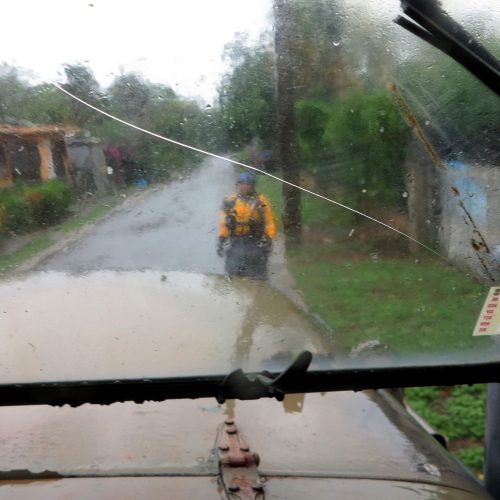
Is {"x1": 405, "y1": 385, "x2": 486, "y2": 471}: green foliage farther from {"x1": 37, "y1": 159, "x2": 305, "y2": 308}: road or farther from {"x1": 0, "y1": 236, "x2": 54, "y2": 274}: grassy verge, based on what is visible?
{"x1": 0, "y1": 236, "x2": 54, "y2": 274}: grassy verge

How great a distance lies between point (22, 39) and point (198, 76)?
0.35 meters

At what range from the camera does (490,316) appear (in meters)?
1.82

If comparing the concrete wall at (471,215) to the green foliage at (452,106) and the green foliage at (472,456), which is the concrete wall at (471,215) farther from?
the green foliage at (472,456)

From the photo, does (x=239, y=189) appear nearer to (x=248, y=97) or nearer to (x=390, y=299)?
(x=248, y=97)

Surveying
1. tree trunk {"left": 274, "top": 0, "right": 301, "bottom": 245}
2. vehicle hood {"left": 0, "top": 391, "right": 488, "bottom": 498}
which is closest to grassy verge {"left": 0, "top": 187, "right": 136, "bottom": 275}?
tree trunk {"left": 274, "top": 0, "right": 301, "bottom": 245}

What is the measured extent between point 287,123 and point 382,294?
1.45 feet

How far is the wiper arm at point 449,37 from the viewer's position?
5.22ft

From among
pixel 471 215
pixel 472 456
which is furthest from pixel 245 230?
pixel 472 456

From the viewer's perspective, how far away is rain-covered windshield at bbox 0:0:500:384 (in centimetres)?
161

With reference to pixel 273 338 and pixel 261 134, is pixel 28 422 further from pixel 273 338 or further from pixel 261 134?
pixel 261 134

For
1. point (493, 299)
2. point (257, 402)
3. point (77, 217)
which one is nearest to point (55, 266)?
point (77, 217)

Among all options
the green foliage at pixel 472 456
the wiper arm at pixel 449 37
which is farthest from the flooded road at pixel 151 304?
the green foliage at pixel 472 456

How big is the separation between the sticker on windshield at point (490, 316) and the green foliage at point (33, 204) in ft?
3.11

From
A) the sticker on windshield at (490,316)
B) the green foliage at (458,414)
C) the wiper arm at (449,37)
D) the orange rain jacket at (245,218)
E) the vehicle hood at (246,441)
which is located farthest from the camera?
the green foliage at (458,414)
